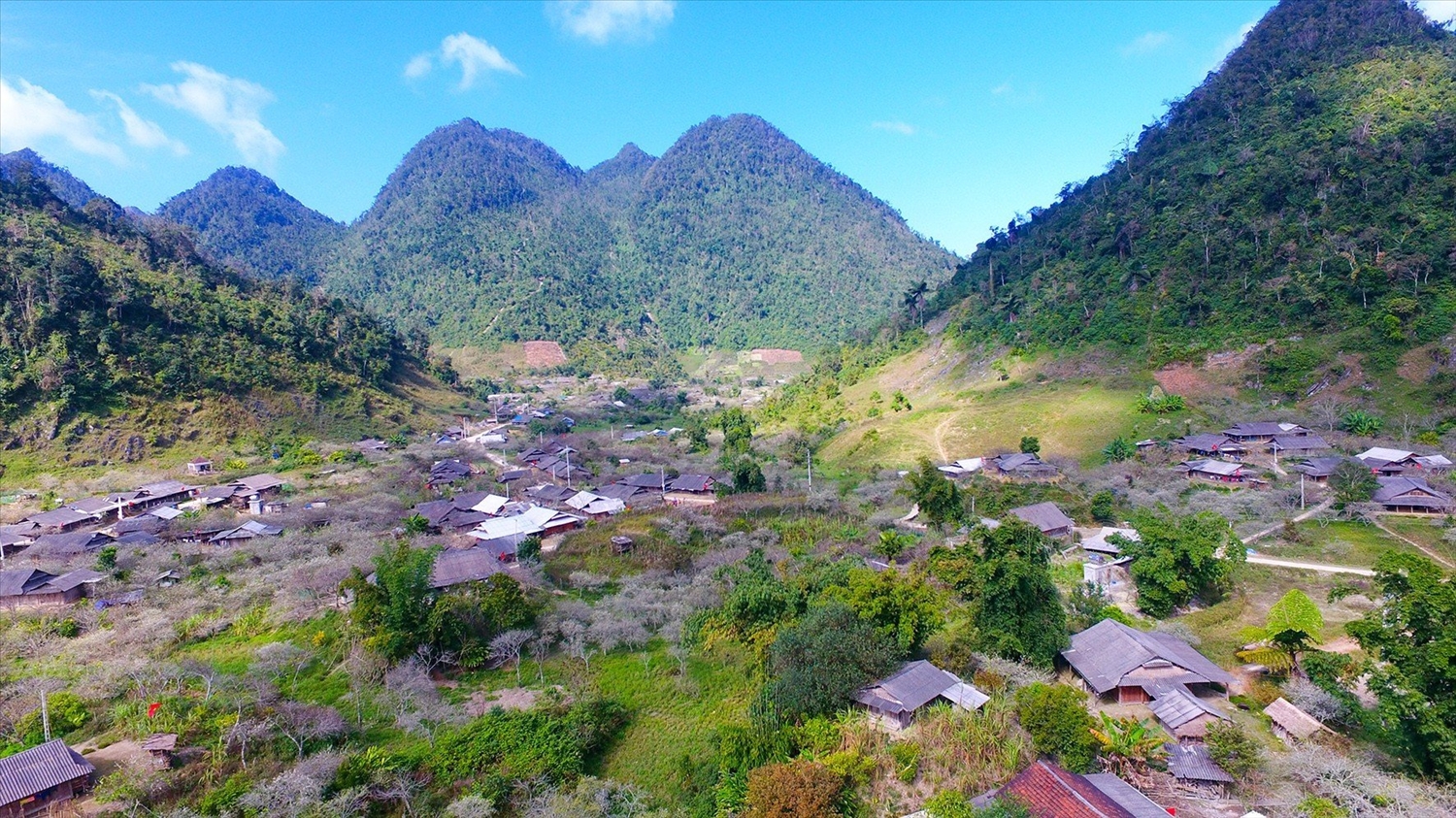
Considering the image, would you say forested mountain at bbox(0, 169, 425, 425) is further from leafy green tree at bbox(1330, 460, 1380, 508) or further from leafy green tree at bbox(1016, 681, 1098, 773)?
leafy green tree at bbox(1330, 460, 1380, 508)

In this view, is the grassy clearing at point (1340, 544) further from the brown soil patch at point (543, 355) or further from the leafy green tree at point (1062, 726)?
the brown soil patch at point (543, 355)

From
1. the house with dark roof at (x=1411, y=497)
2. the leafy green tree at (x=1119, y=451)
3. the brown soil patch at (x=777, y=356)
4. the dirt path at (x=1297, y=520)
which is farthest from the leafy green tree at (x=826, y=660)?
the brown soil patch at (x=777, y=356)

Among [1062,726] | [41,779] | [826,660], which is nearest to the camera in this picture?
[41,779]

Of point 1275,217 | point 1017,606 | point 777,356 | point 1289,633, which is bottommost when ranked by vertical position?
point 1289,633

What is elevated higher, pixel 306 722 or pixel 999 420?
pixel 999 420

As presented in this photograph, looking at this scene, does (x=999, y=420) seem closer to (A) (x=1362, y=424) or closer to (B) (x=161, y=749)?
(A) (x=1362, y=424)

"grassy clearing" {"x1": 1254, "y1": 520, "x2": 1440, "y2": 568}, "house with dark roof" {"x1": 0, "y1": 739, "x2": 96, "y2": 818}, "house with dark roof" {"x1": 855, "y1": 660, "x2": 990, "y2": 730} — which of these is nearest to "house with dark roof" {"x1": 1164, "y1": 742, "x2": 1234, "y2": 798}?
"house with dark roof" {"x1": 855, "y1": 660, "x2": 990, "y2": 730}

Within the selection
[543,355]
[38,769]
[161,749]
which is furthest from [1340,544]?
[543,355]

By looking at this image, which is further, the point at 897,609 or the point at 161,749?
the point at 897,609
